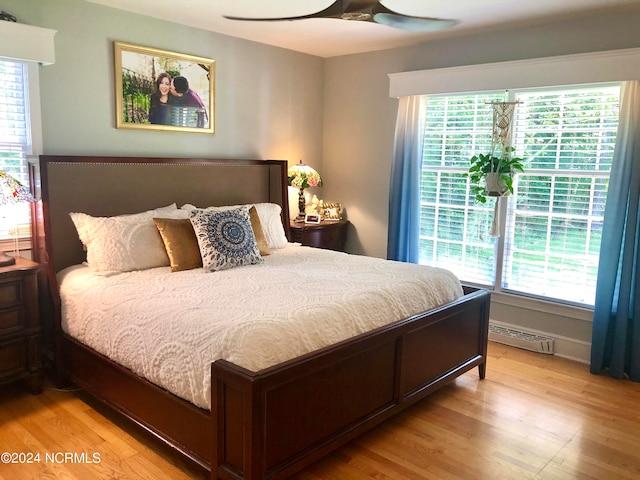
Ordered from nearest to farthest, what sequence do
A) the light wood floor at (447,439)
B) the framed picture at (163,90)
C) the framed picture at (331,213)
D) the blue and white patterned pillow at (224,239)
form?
1. the light wood floor at (447,439)
2. the blue and white patterned pillow at (224,239)
3. the framed picture at (163,90)
4. the framed picture at (331,213)

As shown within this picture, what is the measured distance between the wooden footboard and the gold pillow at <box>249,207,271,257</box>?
1.38 meters

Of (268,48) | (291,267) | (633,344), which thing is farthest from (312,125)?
(633,344)

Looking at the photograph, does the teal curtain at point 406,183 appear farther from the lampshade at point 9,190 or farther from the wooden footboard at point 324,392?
the lampshade at point 9,190

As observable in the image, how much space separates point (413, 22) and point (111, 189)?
7.48ft

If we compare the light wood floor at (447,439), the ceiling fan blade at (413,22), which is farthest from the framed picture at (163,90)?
the light wood floor at (447,439)

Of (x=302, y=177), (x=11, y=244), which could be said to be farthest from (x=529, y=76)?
(x=11, y=244)

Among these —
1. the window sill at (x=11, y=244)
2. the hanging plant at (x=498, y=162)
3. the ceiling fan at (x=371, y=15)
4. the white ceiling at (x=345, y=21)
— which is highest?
the white ceiling at (x=345, y=21)

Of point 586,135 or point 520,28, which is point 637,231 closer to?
point 586,135

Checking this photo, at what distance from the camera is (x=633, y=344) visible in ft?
11.6

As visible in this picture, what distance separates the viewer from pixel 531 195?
4059 millimetres

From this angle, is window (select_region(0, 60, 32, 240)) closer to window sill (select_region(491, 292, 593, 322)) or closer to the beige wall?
the beige wall

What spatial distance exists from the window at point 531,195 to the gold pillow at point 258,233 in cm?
153

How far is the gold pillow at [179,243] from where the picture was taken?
328 centimetres

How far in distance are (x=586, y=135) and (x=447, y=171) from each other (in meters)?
1.09
